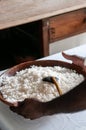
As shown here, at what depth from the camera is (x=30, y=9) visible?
4.75ft

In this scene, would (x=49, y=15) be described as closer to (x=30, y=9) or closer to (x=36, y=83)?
(x=30, y=9)

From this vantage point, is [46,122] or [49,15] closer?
[46,122]

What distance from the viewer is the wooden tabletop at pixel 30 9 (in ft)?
4.40

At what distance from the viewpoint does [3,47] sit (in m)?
1.63

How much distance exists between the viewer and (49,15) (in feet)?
4.64

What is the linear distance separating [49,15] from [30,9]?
0.11m

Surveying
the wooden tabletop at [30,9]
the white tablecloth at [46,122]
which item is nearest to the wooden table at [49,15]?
the wooden tabletop at [30,9]

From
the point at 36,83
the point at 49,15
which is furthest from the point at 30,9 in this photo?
the point at 36,83

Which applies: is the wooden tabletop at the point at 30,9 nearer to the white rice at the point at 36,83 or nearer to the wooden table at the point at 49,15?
the wooden table at the point at 49,15

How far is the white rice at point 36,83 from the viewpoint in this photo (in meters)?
0.75

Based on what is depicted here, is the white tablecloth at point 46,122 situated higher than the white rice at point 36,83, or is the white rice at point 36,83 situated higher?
the white rice at point 36,83

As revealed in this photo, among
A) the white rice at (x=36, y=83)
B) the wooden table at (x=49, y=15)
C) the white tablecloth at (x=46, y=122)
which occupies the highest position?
the white rice at (x=36, y=83)

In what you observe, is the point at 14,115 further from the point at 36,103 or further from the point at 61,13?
the point at 61,13

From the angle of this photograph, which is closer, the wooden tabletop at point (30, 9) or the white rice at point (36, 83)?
the white rice at point (36, 83)
